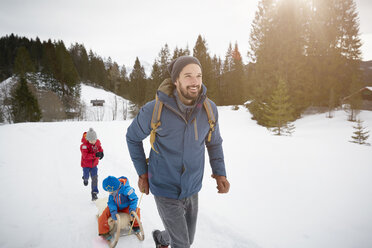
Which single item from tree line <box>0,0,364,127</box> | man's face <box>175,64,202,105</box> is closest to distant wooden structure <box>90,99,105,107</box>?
tree line <box>0,0,364,127</box>

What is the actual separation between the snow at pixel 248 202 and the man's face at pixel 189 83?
8.38 feet

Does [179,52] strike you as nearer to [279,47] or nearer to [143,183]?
[279,47]

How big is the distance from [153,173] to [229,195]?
3.18 metres

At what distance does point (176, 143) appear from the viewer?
174 centimetres

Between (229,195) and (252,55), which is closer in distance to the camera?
(229,195)

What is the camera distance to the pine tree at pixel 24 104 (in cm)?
2631

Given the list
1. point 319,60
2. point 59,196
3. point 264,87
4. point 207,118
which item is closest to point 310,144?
point 207,118

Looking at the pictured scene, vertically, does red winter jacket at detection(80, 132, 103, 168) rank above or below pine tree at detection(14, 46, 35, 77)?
below

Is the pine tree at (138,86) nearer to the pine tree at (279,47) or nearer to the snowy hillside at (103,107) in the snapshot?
the snowy hillside at (103,107)

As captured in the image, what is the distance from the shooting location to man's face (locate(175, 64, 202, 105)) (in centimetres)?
171

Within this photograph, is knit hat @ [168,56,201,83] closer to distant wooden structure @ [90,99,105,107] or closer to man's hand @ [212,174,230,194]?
man's hand @ [212,174,230,194]

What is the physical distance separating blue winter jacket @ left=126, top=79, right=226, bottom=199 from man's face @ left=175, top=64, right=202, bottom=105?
97 mm

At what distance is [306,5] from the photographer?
813 inches

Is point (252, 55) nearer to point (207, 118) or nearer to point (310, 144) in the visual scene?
point (310, 144)
